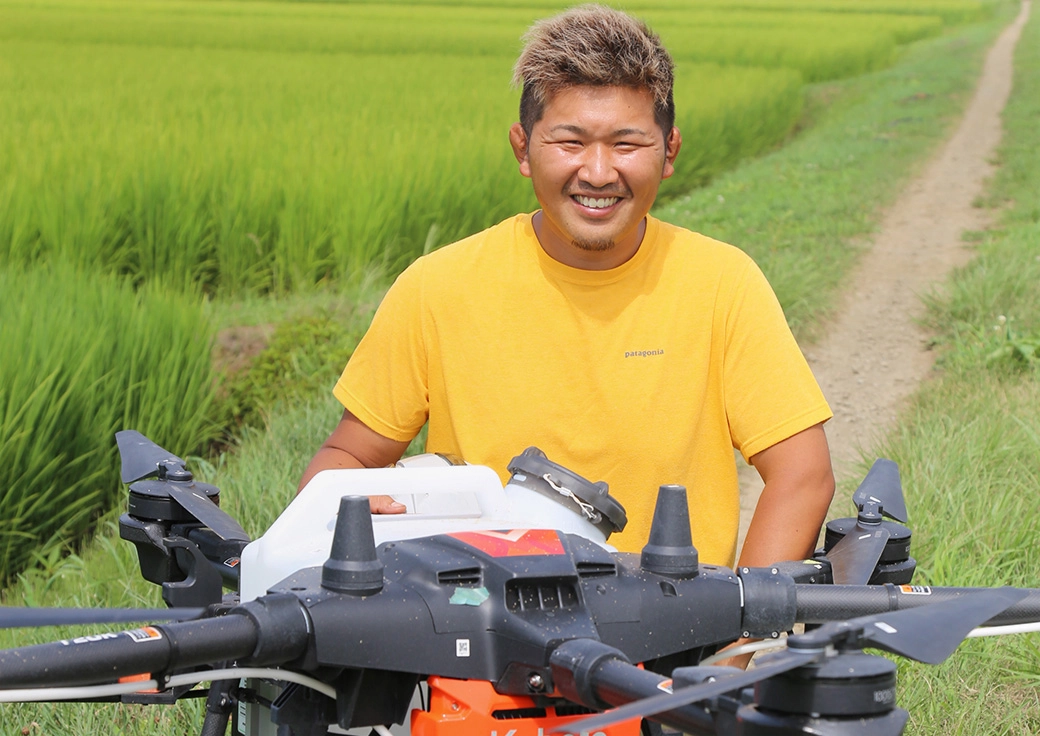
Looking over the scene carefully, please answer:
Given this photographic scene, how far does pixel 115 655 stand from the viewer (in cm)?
92

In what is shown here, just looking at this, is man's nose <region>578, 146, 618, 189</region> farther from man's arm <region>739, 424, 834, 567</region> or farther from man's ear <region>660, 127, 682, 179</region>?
man's arm <region>739, 424, 834, 567</region>

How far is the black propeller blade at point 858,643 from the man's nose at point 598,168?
4.05 feet

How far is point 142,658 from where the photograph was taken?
93cm

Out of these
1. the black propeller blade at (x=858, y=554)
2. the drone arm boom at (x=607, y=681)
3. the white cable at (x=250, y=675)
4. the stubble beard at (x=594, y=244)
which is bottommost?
the black propeller blade at (x=858, y=554)

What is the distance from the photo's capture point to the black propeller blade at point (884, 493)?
1526 millimetres

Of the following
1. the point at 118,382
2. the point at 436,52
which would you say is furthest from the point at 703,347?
the point at 436,52

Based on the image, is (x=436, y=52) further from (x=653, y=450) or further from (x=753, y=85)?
(x=653, y=450)

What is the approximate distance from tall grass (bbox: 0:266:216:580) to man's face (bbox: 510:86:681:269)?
283 cm

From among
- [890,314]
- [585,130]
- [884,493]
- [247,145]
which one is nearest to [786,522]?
[884,493]

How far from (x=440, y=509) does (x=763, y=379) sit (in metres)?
0.82

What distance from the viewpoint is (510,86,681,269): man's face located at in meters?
2.10

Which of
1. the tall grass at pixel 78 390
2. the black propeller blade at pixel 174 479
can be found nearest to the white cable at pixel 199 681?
the black propeller blade at pixel 174 479

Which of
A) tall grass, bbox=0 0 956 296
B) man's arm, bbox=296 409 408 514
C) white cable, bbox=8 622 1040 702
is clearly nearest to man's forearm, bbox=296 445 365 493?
man's arm, bbox=296 409 408 514

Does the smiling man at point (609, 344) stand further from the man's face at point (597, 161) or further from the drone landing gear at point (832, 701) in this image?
the drone landing gear at point (832, 701)
